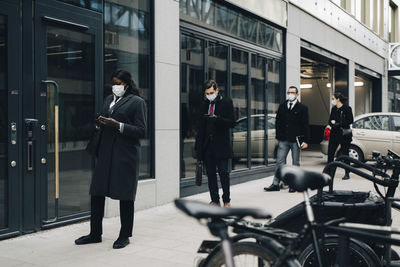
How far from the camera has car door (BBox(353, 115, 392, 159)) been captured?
1398cm

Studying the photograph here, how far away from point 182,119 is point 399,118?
7.96 meters

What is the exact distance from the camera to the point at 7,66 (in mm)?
5508

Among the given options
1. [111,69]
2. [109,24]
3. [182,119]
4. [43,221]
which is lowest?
[43,221]

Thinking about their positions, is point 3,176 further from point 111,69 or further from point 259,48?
point 259,48

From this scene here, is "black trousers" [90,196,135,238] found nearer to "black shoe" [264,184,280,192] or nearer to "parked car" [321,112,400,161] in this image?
"black shoe" [264,184,280,192]

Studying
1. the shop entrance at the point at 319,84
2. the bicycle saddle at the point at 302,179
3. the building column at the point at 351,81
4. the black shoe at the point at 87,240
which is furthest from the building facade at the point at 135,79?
the building column at the point at 351,81

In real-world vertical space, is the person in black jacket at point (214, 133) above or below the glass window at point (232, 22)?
below

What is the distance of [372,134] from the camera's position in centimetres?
1411

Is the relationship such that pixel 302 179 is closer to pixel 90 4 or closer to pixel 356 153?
pixel 90 4

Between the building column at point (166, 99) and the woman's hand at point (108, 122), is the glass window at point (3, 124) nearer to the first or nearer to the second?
the woman's hand at point (108, 122)

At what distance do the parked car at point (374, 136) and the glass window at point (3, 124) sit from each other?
9.90m

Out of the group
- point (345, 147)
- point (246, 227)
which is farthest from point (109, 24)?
point (345, 147)

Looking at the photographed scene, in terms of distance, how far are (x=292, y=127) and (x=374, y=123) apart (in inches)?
229

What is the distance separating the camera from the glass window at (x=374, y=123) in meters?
14.2
